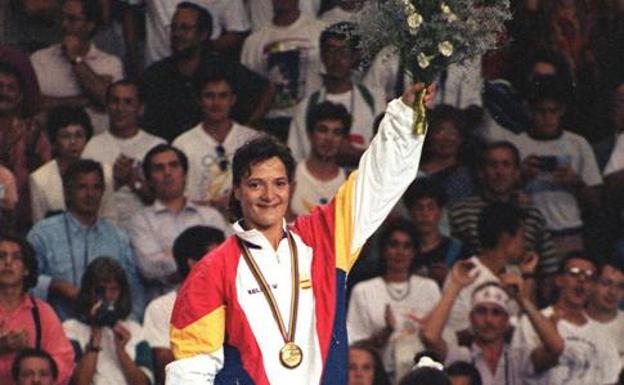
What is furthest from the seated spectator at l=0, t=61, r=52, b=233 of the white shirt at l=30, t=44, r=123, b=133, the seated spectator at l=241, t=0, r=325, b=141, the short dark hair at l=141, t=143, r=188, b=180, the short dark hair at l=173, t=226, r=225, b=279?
the seated spectator at l=241, t=0, r=325, b=141

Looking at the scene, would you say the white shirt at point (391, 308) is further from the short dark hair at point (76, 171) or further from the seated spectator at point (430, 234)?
the short dark hair at point (76, 171)

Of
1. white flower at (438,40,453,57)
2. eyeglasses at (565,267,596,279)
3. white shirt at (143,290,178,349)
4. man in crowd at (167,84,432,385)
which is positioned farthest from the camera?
eyeglasses at (565,267,596,279)

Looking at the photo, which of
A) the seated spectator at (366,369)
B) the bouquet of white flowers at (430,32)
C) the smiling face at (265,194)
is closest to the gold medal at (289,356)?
the smiling face at (265,194)

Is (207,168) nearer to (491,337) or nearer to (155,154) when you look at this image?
(155,154)

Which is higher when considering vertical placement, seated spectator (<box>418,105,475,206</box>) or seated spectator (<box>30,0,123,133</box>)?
seated spectator (<box>30,0,123,133</box>)

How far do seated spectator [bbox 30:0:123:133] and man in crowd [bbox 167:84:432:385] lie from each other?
491 cm

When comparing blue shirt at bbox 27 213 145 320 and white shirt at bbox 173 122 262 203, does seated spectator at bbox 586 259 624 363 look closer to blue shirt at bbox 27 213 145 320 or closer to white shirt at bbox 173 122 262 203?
white shirt at bbox 173 122 262 203

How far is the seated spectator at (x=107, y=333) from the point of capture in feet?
36.3

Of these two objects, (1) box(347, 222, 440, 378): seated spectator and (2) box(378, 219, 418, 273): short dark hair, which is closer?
(1) box(347, 222, 440, 378): seated spectator

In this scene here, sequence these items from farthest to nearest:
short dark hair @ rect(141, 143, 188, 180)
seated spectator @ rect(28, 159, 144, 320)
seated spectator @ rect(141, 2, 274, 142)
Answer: seated spectator @ rect(141, 2, 274, 142)
short dark hair @ rect(141, 143, 188, 180)
seated spectator @ rect(28, 159, 144, 320)

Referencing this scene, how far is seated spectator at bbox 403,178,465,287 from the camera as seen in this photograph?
Result: 1158 cm

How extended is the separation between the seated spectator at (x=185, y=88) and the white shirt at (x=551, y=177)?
1729 millimetres

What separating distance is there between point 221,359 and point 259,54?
535cm

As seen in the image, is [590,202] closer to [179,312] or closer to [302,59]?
[302,59]
